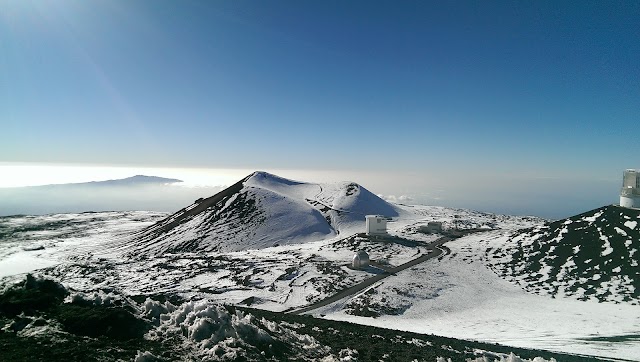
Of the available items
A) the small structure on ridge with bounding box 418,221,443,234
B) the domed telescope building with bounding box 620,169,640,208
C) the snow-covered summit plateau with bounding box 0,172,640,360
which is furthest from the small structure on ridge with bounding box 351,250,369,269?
the domed telescope building with bounding box 620,169,640,208

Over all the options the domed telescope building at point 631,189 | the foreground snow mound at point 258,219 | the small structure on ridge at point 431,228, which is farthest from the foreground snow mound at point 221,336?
the small structure on ridge at point 431,228

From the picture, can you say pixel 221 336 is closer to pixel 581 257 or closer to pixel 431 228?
pixel 581 257

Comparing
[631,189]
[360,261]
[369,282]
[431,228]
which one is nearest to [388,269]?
[360,261]

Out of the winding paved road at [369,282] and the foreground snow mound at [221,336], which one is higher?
the foreground snow mound at [221,336]

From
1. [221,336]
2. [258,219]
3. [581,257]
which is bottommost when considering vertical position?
[581,257]

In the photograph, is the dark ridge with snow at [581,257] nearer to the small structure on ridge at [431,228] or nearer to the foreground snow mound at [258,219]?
the small structure on ridge at [431,228]

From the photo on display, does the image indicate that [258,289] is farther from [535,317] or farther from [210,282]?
[535,317]
